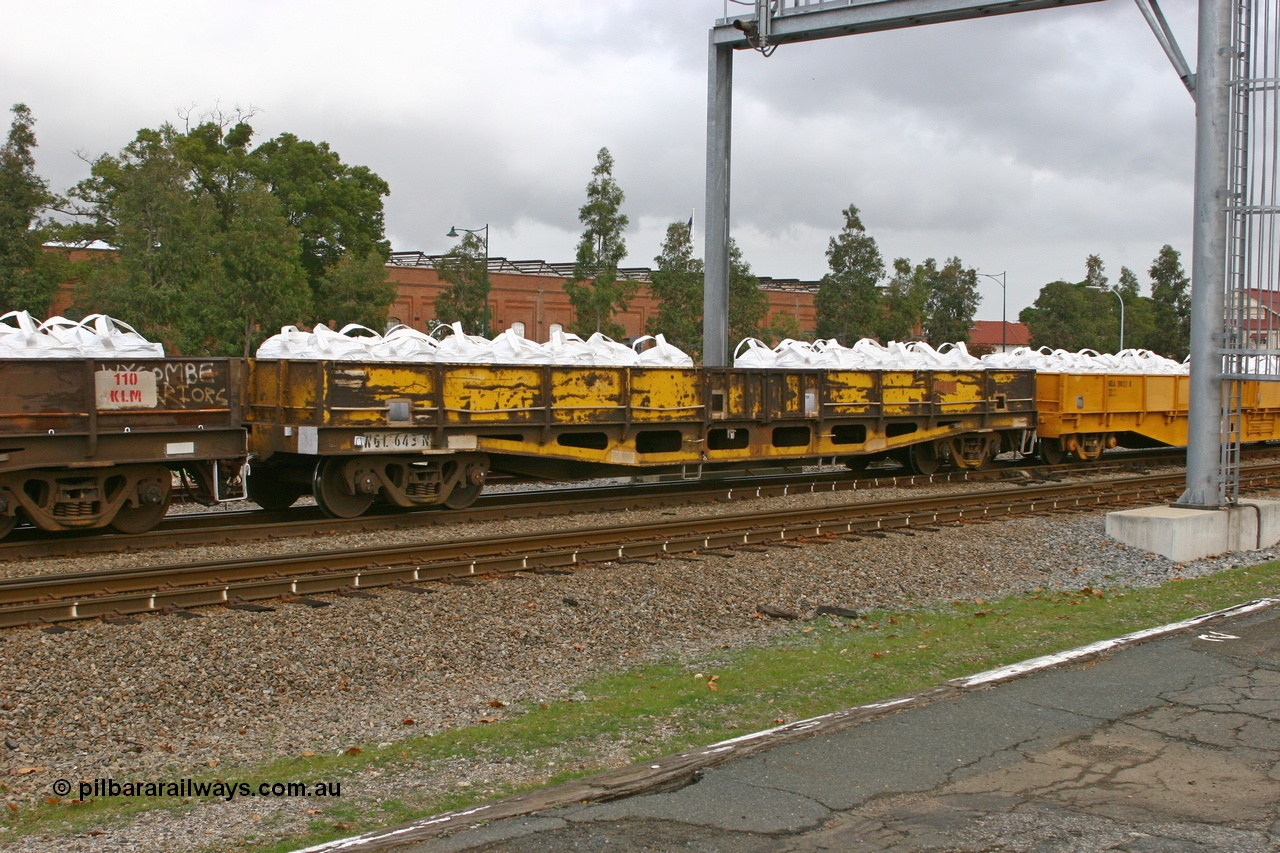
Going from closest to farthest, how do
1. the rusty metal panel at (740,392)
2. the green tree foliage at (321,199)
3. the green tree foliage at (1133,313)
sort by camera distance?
the rusty metal panel at (740,392)
the green tree foliage at (321,199)
the green tree foliage at (1133,313)

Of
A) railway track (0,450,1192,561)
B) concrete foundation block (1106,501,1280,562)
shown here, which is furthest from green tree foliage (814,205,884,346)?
concrete foundation block (1106,501,1280,562)

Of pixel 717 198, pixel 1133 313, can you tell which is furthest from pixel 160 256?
pixel 1133 313

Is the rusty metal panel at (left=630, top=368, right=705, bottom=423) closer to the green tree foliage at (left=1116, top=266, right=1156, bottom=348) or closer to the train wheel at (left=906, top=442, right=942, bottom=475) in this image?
the train wheel at (left=906, top=442, right=942, bottom=475)

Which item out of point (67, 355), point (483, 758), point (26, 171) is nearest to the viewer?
point (483, 758)

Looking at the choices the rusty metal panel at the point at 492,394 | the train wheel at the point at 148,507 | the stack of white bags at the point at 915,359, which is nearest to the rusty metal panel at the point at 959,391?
the stack of white bags at the point at 915,359

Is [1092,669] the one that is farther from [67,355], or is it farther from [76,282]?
[76,282]

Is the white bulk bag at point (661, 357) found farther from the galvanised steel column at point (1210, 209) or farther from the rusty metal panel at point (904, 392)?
the galvanised steel column at point (1210, 209)

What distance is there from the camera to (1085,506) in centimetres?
1605

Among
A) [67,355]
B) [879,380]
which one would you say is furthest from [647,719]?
[879,380]

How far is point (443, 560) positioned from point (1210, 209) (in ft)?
30.9

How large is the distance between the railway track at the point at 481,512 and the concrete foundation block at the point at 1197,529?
534 cm

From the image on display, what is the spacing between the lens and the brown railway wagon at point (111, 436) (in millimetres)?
11320

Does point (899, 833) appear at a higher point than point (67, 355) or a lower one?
lower

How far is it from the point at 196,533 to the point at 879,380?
453 inches
